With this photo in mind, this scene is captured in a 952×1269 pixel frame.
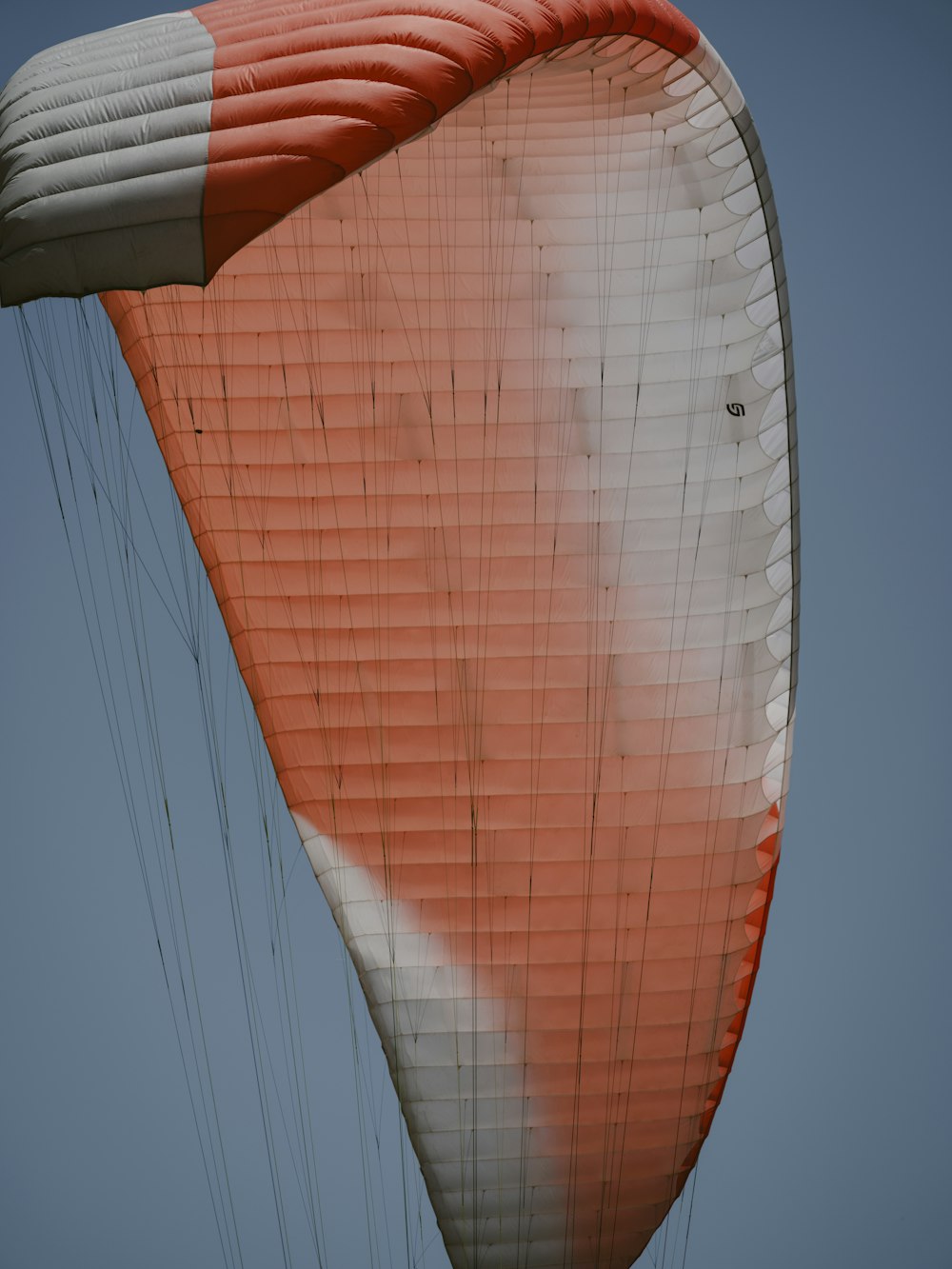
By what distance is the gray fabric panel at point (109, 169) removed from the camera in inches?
279

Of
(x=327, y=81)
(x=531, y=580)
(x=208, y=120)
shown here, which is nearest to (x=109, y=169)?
(x=208, y=120)

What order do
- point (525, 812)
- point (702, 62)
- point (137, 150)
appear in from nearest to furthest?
A: point (137, 150), point (702, 62), point (525, 812)

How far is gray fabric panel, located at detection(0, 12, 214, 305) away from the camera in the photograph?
7.09 meters

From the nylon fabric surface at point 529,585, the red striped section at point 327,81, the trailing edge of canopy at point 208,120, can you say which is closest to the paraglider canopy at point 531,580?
the nylon fabric surface at point 529,585

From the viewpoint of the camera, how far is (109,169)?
23.6 ft

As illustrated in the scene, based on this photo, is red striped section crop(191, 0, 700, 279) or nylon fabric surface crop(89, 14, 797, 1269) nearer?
red striped section crop(191, 0, 700, 279)

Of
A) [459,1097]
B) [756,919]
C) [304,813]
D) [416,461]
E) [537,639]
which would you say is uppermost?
[416,461]

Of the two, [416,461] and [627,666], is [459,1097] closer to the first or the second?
[627,666]

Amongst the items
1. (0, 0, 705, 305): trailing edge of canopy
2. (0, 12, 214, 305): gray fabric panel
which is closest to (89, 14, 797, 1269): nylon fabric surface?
(0, 0, 705, 305): trailing edge of canopy

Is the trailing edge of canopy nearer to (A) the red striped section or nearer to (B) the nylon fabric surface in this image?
(A) the red striped section

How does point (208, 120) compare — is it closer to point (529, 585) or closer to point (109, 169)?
point (109, 169)

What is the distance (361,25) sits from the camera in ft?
24.7

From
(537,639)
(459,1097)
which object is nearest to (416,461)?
(537,639)

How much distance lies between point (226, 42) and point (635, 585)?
163 inches
